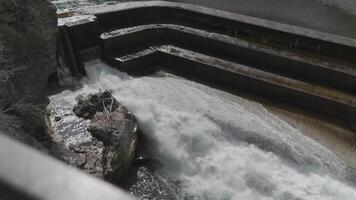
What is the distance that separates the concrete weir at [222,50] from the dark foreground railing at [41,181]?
730 centimetres

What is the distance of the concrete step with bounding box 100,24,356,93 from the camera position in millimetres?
8055

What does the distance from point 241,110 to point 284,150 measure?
1.24 m

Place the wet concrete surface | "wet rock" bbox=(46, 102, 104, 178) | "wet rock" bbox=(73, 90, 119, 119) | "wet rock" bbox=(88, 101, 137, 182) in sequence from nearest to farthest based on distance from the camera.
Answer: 1. "wet rock" bbox=(46, 102, 104, 178)
2. "wet rock" bbox=(88, 101, 137, 182)
3. "wet rock" bbox=(73, 90, 119, 119)
4. the wet concrete surface

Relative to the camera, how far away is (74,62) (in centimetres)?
862

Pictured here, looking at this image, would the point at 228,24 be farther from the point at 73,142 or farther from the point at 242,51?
the point at 73,142

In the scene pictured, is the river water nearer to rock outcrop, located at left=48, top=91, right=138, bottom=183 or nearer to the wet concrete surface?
rock outcrop, located at left=48, top=91, right=138, bottom=183

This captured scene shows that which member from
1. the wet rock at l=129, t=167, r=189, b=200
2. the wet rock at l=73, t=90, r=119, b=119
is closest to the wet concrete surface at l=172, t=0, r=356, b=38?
the wet rock at l=73, t=90, r=119, b=119

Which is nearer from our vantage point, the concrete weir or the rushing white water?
the rushing white water

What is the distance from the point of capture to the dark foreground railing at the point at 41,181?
0.86m

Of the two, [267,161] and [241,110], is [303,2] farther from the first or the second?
[267,161]

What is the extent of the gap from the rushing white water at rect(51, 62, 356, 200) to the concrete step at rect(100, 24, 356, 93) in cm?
111

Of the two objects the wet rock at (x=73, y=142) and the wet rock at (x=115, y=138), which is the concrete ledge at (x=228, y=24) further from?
the wet rock at (x=115, y=138)

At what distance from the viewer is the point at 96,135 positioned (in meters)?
6.32

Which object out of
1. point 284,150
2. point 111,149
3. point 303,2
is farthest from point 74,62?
point 303,2
